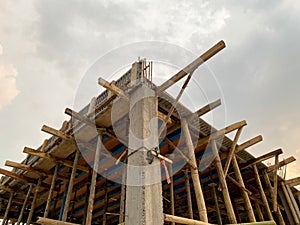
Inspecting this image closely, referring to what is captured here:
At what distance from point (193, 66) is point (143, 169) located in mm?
2727

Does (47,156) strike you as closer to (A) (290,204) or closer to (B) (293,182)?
(A) (290,204)

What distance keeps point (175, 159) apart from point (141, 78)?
4806 mm

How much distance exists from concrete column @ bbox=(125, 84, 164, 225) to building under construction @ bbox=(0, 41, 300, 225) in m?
0.02

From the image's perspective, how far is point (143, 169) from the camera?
5.05 meters

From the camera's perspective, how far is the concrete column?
4.59 meters

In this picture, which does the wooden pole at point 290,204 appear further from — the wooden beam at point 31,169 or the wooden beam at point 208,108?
the wooden beam at point 31,169

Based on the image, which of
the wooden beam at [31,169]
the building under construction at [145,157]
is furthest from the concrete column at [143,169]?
the wooden beam at [31,169]

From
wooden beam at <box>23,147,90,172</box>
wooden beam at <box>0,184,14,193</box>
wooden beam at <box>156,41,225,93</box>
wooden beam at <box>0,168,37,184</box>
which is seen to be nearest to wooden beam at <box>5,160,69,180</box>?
wooden beam at <box>0,168,37,184</box>

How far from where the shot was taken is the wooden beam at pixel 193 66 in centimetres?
537

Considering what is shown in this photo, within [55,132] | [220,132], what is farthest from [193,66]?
[55,132]

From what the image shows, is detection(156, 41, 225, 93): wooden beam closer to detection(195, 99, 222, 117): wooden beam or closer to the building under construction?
the building under construction

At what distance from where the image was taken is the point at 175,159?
1034 cm

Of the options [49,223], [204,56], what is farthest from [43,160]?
[204,56]

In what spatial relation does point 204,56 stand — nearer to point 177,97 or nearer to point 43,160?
point 177,97
